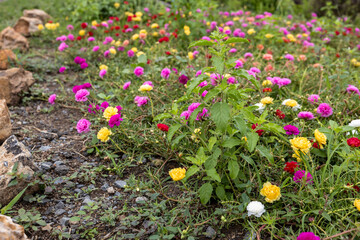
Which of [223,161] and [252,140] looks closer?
[252,140]

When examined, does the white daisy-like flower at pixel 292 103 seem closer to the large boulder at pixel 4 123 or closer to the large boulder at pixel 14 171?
the large boulder at pixel 14 171

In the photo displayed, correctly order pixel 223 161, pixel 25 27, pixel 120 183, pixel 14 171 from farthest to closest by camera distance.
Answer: pixel 25 27
pixel 120 183
pixel 223 161
pixel 14 171

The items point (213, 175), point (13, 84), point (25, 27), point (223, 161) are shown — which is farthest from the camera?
point (25, 27)

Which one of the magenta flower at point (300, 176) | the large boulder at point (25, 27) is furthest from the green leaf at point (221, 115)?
the large boulder at point (25, 27)

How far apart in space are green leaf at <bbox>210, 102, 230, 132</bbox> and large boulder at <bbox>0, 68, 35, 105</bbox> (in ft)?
8.22

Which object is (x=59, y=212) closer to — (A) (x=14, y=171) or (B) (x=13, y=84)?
(A) (x=14, y=171)

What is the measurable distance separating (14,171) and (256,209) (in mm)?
1528

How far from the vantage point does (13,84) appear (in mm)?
3271

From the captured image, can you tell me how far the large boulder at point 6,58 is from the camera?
149 inches

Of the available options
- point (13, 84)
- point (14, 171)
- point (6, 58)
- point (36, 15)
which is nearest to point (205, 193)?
point (14, 171)

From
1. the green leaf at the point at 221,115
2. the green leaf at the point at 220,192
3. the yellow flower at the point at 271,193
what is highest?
the green leaf at the point at 221,115

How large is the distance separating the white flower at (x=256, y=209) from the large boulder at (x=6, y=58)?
351 cm

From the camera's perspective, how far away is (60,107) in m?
3.34

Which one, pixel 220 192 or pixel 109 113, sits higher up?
pixel 109 113
